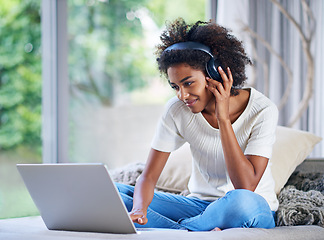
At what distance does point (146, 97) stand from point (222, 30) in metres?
3.00

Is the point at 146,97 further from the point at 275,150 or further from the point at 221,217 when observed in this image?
the point at 221,217

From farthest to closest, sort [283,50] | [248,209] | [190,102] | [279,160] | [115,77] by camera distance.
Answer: [115,77] → [283,50] → [279,160] → [190,102] → [248,209]

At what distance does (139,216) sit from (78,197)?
0.31 m

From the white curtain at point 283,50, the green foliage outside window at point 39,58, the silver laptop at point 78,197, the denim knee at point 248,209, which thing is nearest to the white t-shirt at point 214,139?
the denim knee at point 248,209

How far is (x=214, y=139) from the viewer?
1653 mm

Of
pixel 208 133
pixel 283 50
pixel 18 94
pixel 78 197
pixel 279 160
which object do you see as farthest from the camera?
pixel 18 94

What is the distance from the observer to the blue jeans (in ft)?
4.43

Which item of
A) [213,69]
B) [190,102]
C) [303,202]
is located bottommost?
[303,202]

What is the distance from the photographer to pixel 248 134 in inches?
63.7

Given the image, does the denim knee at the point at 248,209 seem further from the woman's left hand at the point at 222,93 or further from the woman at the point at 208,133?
the woman's left hand at the point at 222,93

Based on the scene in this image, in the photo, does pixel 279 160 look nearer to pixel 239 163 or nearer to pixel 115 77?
pixel 239 163

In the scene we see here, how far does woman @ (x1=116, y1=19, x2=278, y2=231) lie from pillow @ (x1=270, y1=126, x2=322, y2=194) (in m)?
0.28

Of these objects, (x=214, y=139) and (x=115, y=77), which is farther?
(x=115, y=77)

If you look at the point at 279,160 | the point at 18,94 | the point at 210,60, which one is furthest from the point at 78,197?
the point at 18,94
